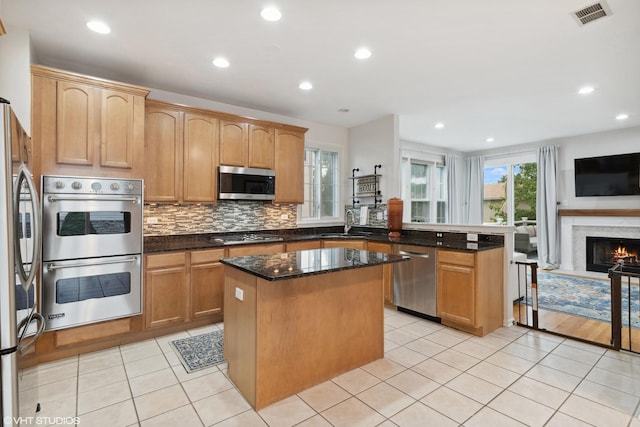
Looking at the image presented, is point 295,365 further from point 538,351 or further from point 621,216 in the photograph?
point 621,216

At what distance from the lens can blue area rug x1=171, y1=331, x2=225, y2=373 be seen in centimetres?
276

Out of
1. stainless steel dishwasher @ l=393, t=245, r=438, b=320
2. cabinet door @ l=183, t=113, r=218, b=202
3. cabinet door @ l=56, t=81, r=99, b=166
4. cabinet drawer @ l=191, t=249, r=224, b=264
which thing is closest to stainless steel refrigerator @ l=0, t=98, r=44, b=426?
cabinet door @ l=56, t=81, r=99, b=166

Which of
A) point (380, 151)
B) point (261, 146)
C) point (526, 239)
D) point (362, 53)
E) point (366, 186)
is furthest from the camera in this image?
point (526, 239)

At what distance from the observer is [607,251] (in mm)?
6297

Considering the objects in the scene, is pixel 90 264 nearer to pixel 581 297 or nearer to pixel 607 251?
pixel 581 297

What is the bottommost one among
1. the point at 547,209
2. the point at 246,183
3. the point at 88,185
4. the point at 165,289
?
the point at 165,289

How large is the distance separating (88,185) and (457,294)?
3823 millimetres

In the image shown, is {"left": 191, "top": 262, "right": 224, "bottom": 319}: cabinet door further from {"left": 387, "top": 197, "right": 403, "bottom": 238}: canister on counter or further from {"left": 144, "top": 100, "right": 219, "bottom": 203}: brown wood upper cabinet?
{"left": 387, "top": 197, "right": 403, "bottom": 238}: canister on counter

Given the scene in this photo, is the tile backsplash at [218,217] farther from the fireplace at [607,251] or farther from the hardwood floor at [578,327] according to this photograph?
the fireplace at [607,251]

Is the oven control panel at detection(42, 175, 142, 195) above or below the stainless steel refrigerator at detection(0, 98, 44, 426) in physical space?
above

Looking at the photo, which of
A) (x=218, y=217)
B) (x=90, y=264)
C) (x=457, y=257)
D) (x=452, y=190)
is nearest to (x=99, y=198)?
(x=90, y=264)

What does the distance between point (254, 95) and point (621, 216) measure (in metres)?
6.95

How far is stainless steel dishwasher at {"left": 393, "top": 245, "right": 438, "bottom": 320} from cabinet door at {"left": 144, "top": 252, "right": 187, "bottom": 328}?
256cm

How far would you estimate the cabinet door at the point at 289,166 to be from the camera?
4.59m
